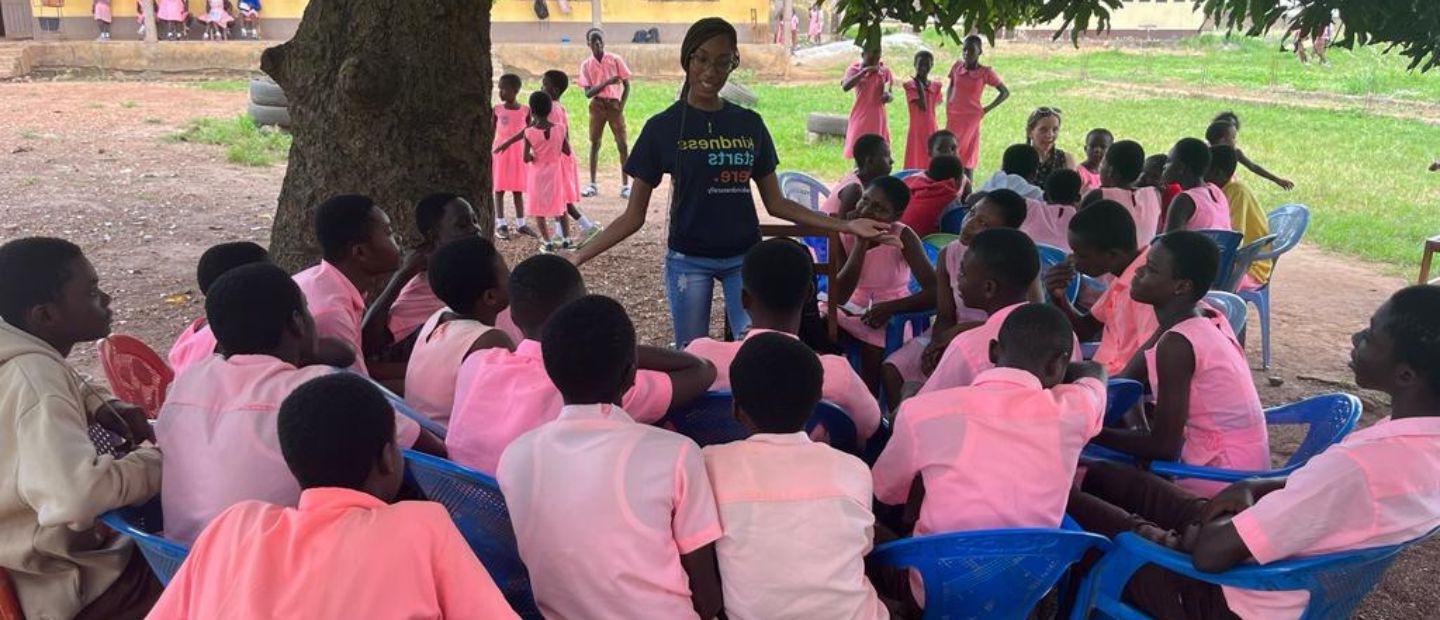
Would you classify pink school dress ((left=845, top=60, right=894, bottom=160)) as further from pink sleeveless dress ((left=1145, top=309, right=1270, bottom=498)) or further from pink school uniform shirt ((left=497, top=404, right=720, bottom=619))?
pink school uniform shirt ((left=497, top=404, right=720, bottom=619))

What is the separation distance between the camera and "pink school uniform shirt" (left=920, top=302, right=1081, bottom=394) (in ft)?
9.61

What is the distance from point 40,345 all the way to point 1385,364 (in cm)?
285

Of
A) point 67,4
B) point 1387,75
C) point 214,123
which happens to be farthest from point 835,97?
point 67,4

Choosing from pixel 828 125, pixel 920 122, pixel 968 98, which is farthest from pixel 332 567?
pixel 828 125

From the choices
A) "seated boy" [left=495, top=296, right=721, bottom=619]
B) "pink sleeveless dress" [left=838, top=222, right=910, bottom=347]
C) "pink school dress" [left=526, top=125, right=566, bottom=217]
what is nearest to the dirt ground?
"pink school dress" [left=526, top=125, right=566, bottom=217]

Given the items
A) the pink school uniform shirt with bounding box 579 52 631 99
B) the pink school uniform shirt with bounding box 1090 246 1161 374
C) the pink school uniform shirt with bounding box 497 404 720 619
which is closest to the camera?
the pink school uniform shirt with bounding box 497 404 720 619

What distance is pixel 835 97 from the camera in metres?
19.3

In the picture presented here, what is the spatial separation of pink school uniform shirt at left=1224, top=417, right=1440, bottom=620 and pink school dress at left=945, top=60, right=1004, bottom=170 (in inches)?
320

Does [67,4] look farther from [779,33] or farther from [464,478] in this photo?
[464,478]

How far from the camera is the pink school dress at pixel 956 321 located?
369 centimetres

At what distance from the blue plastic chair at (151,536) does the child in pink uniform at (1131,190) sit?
13.7ft

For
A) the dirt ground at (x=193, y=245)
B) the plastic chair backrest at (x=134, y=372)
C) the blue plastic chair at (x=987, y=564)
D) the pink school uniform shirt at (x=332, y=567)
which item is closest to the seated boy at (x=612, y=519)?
the pink school uniform shirt at (x=332, y=567)

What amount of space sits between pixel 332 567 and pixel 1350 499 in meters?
1.83

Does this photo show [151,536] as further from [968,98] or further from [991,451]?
[968,98]
